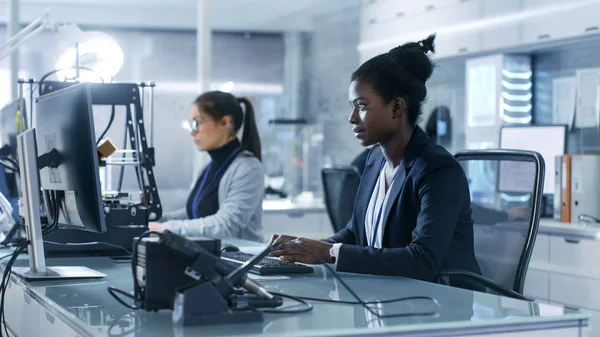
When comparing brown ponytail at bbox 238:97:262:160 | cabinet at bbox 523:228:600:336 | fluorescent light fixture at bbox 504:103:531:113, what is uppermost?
fluorescent light fixture at bbox 504:103:531:113

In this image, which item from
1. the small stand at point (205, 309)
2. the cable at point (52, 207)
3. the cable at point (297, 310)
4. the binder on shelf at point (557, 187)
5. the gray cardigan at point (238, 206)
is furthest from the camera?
the binder on shelf at point (557, 187)

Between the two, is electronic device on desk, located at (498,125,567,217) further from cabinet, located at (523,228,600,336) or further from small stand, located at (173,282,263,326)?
small stand, located at (173,282,263,326)

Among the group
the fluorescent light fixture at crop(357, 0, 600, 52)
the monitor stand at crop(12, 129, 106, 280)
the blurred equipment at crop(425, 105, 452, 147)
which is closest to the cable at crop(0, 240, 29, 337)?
the monitor stand at crop(12, 129, 106, 280)

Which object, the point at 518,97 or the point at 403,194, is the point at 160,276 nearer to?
the point at 403,194

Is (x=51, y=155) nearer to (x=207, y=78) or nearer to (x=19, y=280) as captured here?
(x=19, y=280)

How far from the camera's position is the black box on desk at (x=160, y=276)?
1485 mm

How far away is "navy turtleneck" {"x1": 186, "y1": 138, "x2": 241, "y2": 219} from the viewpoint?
11.5 feet

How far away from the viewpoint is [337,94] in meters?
7.66

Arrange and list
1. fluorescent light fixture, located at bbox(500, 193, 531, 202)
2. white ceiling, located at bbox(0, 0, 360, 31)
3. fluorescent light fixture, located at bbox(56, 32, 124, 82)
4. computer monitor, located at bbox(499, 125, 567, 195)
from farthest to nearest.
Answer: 1. white ceiling, located at bbox(0, 0, 360, 31)
2. computer monitor, located at bbox(499, 125, 567, 195)
3. fluorescent light fixture, located at bbox(56, 32, 124, 82)
4. fluorescent light fixture, located at bbox(500, 193, 531, 202)

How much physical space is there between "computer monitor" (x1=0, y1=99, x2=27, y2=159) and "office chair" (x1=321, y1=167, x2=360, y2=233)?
2055 millimetres

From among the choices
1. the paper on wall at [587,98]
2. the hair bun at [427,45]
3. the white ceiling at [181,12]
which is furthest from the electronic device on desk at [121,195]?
the white ceiling at [181,12]

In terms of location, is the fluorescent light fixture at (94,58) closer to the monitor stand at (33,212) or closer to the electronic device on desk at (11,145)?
the electronic device on desk at (11,145)

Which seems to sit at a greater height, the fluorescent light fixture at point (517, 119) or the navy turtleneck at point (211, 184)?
the fluorescent light fixture at point (517, 119)

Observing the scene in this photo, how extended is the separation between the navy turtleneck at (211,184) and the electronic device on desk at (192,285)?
6.46 ft
